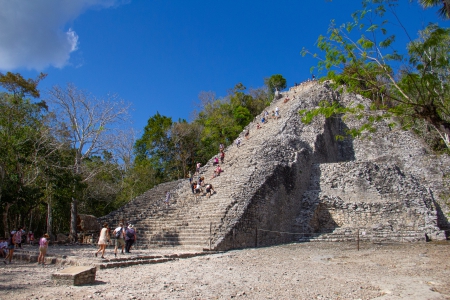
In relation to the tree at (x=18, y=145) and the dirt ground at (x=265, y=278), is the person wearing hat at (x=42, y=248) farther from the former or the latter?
the tree at (x=18, y=145)

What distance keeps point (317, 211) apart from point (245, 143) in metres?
6.81

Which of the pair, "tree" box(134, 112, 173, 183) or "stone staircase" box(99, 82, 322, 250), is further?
"tree" box(134, 112, 173, 183)

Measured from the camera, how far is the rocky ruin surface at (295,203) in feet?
40.1

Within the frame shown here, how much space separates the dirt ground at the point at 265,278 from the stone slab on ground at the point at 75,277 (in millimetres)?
136

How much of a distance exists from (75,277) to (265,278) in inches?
131

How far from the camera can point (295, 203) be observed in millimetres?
14922

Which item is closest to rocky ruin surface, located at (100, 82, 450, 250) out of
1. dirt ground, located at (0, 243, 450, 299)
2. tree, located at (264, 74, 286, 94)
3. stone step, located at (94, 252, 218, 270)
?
stone step, located at (94, 252, 218, 270)

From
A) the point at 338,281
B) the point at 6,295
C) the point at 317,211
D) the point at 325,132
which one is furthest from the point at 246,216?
the point at 325,132

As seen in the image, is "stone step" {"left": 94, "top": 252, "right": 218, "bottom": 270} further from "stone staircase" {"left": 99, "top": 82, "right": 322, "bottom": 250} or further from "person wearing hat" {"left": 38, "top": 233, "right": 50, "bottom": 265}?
"person wearing hat" {"left": 38, "top": 233, "right": 50, "bottom": 265}

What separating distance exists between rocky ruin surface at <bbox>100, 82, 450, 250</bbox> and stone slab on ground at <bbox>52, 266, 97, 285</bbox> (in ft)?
17.1

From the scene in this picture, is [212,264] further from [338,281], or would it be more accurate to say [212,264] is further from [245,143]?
[245,143]

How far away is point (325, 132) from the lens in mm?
20844

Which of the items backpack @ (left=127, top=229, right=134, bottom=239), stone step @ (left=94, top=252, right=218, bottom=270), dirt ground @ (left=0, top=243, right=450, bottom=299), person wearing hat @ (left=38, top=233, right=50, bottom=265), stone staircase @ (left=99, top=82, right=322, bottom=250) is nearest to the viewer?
dirt ground @ (left=0, top=243, right=450, bottom=299)

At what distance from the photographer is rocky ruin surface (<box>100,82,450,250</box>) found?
12.2 meters
